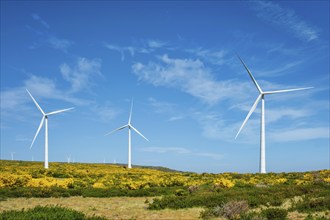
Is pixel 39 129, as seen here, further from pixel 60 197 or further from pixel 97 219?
pixel 97 219

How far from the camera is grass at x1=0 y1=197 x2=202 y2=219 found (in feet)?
70.1

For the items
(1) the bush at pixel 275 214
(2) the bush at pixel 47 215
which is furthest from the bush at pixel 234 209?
(2) the bush at pixel 47 215

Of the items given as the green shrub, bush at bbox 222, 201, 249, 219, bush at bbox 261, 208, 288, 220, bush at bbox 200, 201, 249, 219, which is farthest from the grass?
bush at bbox 261, 208, 288, 220

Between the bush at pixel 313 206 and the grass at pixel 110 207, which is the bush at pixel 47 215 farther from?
the bush at pixel 313 206

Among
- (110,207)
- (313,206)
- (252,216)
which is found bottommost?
(110,207)

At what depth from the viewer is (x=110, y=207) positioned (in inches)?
976

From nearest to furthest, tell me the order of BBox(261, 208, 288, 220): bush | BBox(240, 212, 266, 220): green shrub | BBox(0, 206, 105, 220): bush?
1. BBox(0, 206, 105, 220): bush
2. BBox(240, 212, 266, 220): green shrub
3. BBox(261, 208, 288, 220): bush

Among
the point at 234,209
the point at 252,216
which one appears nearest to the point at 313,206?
the point at 234,209

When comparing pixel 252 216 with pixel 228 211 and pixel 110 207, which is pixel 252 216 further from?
pixel 110 207

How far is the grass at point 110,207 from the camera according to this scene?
70.1ft

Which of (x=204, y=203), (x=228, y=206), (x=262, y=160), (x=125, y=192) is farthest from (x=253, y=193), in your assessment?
(x=262, y=160)

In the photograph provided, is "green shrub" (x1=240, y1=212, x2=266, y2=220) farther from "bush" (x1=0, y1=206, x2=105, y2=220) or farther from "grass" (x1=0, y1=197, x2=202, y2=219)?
"bush" (x1=0, y1=206, x2=105, y2=220)

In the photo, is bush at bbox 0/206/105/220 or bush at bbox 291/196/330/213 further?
bush at bbox 291/196/330/213

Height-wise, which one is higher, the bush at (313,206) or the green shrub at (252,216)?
the bush at (313,206)
